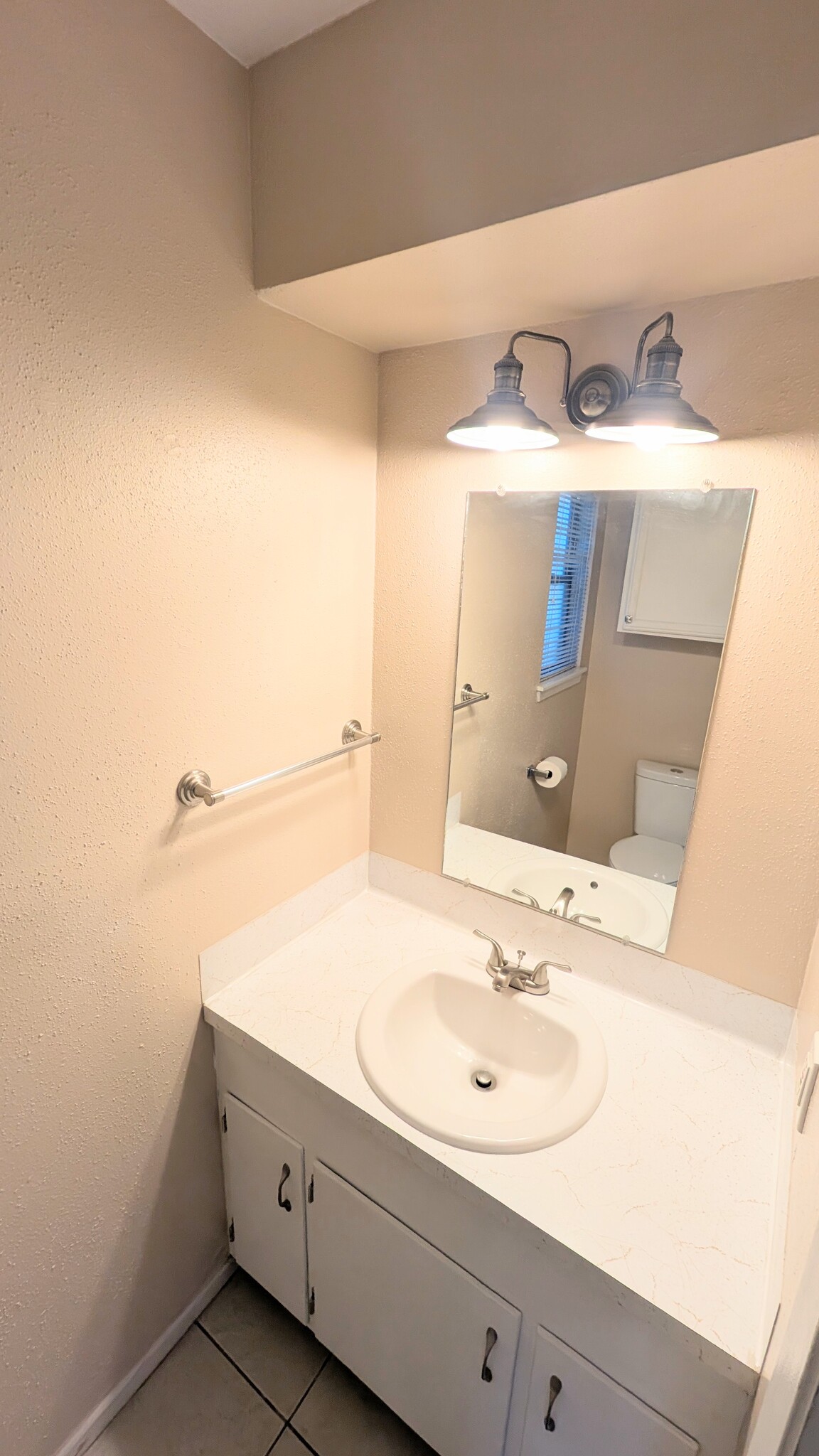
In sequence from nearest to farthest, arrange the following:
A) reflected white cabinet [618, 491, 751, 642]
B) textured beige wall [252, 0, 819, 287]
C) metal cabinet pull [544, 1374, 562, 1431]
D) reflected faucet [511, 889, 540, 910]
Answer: textured beige wall [252, 0, 819, 287]
metal cabinet pull [544, 1374, 562, 1431]
reflected white cabinet [618, 491, 751, 642]
reflected faucet [511, 889, 540, 910]

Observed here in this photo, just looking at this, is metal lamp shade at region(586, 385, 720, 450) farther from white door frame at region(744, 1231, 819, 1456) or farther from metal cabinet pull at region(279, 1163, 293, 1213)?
metal cabinet pull at region(279, 1163, 293, 1213)

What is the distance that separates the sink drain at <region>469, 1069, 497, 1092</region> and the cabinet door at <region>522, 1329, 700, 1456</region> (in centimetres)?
36

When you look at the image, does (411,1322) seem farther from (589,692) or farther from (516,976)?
(589,692)

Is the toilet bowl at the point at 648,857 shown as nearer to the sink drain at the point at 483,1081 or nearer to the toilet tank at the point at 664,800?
the toilet tank at the point at 664,800

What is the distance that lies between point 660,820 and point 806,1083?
1.67 ft

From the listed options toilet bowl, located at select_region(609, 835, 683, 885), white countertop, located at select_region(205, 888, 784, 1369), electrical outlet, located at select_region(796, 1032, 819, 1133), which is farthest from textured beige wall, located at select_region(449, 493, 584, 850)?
electrical outlet, located at select_region(796, 1032, 819, 1133)

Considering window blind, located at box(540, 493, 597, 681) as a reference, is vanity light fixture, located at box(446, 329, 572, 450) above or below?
above

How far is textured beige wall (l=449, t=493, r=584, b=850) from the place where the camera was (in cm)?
133

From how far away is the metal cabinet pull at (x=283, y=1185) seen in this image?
1.25 m

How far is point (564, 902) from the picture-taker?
1402 mm

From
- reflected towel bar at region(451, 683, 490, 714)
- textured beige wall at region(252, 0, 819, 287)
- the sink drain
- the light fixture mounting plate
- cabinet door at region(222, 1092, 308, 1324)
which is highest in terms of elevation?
textured beige wall at region(252, 0, 819, 287)

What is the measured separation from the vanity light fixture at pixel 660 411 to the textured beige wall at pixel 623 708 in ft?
0.77

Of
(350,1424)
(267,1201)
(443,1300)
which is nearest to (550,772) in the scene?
(443,1300)

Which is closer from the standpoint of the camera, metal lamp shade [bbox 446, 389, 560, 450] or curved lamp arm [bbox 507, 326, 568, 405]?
metal lamp shade [bbox 446, 389, 560, 450]
